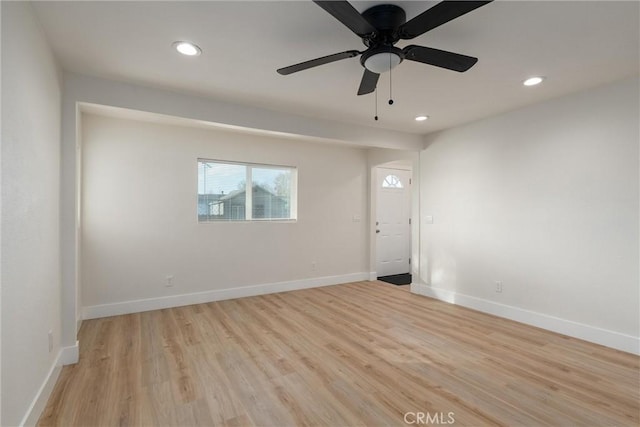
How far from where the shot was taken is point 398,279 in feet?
18.6

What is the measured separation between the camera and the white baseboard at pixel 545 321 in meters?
2.73

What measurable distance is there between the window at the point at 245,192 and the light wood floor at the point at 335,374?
5.01 feet

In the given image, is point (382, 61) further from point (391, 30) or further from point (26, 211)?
point (26, 211)

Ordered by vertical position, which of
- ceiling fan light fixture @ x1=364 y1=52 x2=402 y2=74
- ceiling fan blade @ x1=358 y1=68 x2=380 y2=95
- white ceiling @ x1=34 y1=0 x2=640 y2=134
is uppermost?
white ceiling @ x1=34 y1=0 x2=640 y2=134

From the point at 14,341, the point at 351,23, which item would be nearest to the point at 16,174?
the point at 14,341

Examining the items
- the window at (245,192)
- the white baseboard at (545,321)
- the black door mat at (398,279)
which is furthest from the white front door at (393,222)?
the window at (245,192)

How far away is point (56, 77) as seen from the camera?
7.55ft

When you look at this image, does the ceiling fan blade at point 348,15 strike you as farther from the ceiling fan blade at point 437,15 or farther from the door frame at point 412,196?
the door frame at point 412,196

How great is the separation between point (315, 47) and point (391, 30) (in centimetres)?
63

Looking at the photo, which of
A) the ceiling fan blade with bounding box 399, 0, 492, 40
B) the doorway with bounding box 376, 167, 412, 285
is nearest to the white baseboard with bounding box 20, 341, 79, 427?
the ceiling fan blade with bounding box 399, 0, 492, 40

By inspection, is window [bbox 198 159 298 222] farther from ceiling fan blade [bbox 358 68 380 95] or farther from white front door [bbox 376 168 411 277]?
ceiling fan blade [bbox 358 68 380 95]

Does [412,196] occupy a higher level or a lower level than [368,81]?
lower

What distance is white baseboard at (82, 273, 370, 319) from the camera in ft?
11.8

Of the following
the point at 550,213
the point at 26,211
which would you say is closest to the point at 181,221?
the point at 26,211
